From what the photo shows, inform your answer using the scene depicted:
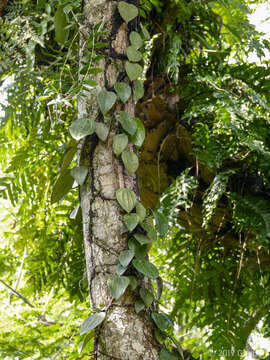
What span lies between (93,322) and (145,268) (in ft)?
0.47

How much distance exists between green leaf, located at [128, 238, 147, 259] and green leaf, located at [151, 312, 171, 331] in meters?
0.12

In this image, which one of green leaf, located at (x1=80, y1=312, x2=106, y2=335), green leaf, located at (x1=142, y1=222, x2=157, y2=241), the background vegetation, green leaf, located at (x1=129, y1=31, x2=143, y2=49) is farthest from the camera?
the background vegetation

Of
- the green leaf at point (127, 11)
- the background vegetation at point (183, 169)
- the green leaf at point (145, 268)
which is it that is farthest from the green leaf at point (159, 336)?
the green leaf at point (127, 11)

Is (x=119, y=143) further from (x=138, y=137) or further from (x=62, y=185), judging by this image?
(x=62, y=185)

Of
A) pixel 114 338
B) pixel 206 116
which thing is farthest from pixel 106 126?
pixel 206 116

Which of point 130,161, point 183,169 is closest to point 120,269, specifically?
point 130,161

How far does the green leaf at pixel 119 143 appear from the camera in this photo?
2.80 ft

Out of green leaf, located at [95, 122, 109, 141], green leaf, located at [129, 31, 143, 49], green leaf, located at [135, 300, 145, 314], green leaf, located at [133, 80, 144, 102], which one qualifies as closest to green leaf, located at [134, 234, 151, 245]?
green leaf, located at [135, 300, 145, 314]

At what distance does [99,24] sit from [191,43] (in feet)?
3.07

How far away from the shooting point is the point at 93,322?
2.47ft

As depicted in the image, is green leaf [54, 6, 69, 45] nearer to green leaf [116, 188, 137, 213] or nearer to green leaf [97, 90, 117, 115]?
green leaf [97, 90, 117, 115]

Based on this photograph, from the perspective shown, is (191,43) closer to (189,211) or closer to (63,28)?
(189,211)

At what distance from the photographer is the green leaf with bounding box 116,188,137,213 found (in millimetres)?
819

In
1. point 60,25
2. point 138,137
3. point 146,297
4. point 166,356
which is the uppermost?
point 60,25
